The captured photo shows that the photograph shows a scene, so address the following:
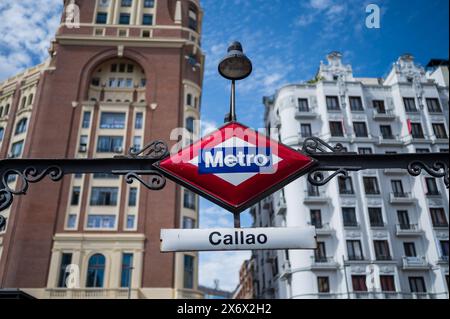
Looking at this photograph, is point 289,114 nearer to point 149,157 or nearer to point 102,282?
point 102,282

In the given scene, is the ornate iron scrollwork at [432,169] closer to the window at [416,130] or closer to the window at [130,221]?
the window at [130,221]

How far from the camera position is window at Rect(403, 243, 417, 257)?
3900 centimetres

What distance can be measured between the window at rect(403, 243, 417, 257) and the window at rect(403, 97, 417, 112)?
50.0 ft

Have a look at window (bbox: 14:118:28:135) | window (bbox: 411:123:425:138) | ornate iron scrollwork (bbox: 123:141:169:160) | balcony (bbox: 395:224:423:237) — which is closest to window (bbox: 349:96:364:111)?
window (bbox: 411:123:425:138)

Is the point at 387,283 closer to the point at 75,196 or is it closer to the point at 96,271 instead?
the point at 96,271

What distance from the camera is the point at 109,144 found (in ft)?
132

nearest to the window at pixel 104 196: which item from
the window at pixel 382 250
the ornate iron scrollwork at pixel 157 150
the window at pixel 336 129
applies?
the window at pixel 336 129

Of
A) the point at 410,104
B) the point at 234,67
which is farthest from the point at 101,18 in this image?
the point at 234,67

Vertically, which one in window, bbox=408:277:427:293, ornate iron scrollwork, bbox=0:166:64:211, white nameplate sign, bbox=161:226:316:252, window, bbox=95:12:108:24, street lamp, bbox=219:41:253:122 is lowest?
white nameplate sign, bbox=161:226:316:252

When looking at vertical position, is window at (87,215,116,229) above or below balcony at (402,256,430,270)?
above

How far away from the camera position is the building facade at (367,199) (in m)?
37.4

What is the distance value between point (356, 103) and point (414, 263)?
698 inches

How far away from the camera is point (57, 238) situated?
3572cm

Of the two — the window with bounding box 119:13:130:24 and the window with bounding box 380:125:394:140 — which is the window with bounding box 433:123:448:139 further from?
the window with bounding box 119:13:130:24
